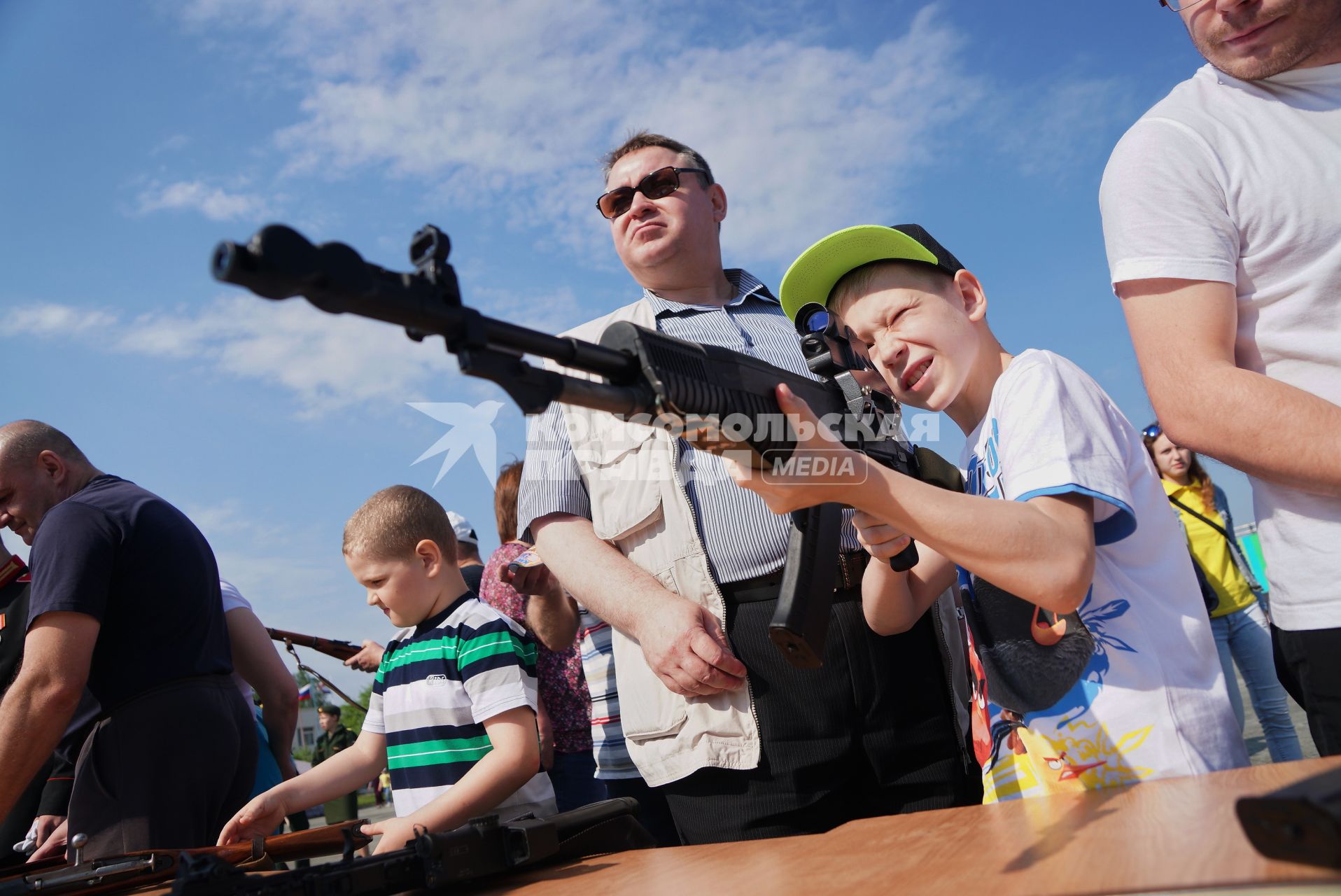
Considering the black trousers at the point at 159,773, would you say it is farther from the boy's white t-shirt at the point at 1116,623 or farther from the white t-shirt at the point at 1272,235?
the white t-shirt at the point at 1272,235

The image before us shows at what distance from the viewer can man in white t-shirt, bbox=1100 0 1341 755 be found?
1.86m

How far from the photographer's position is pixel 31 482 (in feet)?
12.8

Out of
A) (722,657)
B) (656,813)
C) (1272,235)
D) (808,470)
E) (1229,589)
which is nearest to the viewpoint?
(808,470)

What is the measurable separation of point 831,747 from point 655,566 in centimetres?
71

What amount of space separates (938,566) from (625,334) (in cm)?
130

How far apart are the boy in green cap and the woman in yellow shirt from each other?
3.76 m

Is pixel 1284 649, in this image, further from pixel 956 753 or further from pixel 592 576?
pixel 592 576

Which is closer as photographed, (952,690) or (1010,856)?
(1010,856)

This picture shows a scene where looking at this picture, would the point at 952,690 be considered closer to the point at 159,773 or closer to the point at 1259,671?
the point at 159,773

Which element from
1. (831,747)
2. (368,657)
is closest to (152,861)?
(831,747)

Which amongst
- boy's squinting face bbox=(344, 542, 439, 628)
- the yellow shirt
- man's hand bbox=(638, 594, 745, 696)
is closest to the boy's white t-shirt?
man's hand bbox=(638, 594, 745, 696)

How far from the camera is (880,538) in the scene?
7.09 feet

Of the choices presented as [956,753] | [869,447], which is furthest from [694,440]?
[956,753]

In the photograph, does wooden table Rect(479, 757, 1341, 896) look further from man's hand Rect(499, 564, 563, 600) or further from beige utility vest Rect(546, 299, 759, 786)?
man's hand Rect(499, 564, 563, 600)
